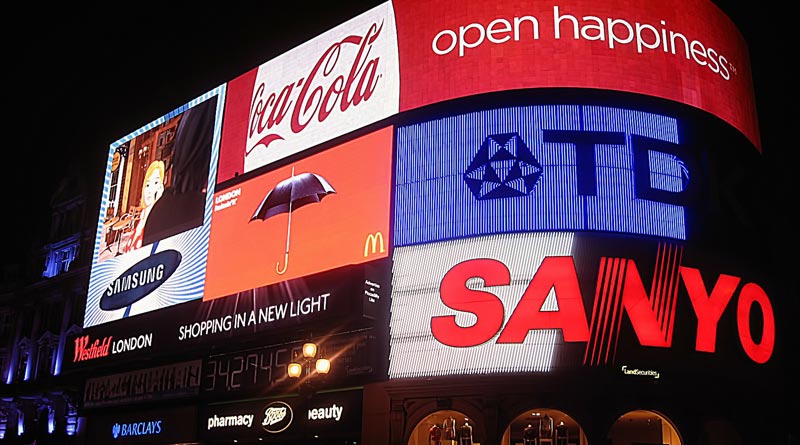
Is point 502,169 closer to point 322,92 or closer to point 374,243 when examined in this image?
point 374,243

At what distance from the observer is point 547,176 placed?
2425 centimetres

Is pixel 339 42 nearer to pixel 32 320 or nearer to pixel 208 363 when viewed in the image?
pixel 208 363

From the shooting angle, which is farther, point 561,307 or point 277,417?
point 277,417

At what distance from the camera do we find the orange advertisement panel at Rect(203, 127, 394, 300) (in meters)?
26.8

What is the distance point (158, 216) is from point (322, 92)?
971cm

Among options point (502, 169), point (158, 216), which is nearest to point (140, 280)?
point (158, 216)

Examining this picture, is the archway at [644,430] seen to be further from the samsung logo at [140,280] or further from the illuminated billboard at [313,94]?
the samsung logo at [140,280]

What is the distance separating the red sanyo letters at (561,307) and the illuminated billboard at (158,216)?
469 inches

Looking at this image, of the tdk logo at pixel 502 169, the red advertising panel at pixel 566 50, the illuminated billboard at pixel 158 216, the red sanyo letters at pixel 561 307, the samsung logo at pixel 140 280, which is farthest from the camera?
the samsung logo at pixel 140 280

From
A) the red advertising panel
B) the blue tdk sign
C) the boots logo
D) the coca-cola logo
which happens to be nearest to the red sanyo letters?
the blue tdk sign

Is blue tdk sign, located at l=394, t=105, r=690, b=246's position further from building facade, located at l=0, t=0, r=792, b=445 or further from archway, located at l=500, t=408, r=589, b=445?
archway, located at l=500, t=408, r=589, b=445

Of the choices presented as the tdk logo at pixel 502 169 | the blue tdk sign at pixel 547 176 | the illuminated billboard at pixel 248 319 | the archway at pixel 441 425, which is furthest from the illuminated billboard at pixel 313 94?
the archway at pixel 441 425

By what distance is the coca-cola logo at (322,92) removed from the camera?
28.9 meters

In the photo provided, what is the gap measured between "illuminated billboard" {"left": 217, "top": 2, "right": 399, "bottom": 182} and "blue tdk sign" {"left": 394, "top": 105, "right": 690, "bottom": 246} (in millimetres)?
3317
